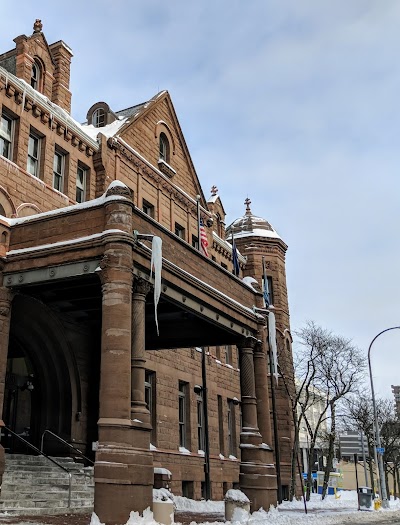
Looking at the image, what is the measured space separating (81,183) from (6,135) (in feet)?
12.7

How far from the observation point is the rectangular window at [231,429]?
30672 millimetres

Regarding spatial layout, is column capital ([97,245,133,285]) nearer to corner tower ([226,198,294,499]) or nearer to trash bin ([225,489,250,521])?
trash bin ([225,489,250,521])

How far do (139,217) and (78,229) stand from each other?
4.83ft

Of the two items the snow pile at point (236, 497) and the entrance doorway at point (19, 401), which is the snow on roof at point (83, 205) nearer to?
the entrance doorway at point (19, 401)

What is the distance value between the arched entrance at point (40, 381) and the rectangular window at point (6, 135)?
4917mm

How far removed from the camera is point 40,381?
1944 centimetres

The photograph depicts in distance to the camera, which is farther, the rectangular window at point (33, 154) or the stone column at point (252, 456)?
the rectangular window at point (33, 154)

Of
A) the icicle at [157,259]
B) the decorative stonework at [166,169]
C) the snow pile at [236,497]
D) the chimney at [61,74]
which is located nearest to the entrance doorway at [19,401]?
the snow pile at [236,497]

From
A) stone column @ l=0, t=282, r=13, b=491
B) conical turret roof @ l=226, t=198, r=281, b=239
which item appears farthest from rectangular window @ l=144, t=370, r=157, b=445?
conical turret roof @ l=226, t=198, r=281, b=239

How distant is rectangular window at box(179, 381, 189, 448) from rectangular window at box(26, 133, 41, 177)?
11986 mm

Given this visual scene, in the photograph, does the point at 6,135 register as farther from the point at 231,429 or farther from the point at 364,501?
the point at 364,501

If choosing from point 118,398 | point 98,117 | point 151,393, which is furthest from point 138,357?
point 98,117

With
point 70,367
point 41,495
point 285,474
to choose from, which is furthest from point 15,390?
point 285,474

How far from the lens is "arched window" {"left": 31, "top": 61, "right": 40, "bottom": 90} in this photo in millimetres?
21438
